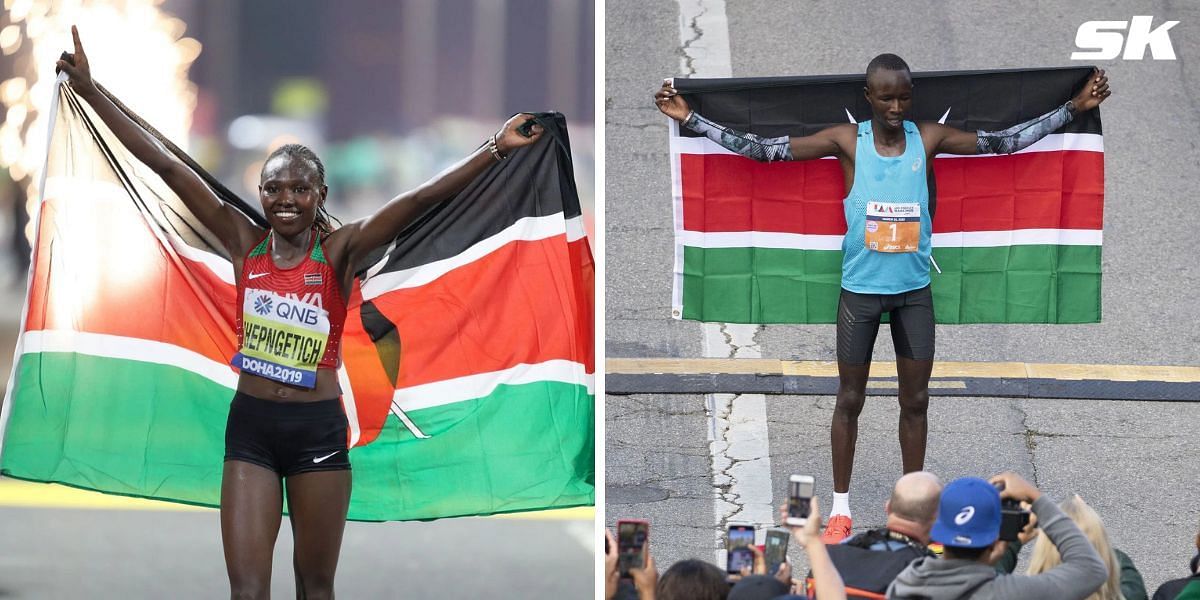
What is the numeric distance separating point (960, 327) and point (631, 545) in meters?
6.74

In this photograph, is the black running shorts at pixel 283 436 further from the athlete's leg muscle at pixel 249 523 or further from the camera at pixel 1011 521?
the camera at pixel 1011 521

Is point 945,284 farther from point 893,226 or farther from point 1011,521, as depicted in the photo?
point 1011,521

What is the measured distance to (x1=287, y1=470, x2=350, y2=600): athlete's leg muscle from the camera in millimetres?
6293

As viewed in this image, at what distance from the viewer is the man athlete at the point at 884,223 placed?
296 inches

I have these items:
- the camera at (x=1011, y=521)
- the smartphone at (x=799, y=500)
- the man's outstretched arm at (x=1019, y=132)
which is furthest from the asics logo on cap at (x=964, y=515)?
the man's outstretched arm at (x=1019, y=132)

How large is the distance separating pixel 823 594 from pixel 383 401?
9.85 feet

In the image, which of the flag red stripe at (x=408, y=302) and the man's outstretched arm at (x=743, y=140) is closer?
the flag red stripe at (x=408, y=302)

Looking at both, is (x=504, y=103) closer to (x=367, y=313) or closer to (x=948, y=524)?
(x=367, y=313)

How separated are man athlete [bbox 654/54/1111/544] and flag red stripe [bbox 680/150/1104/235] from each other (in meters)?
0.27

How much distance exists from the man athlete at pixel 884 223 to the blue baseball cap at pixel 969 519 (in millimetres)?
2854

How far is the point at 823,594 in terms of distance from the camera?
4.55 m

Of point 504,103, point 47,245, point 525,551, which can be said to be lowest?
point 525,551

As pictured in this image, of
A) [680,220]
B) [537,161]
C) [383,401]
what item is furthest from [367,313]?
[680,220]

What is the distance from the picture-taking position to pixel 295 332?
6.34m
